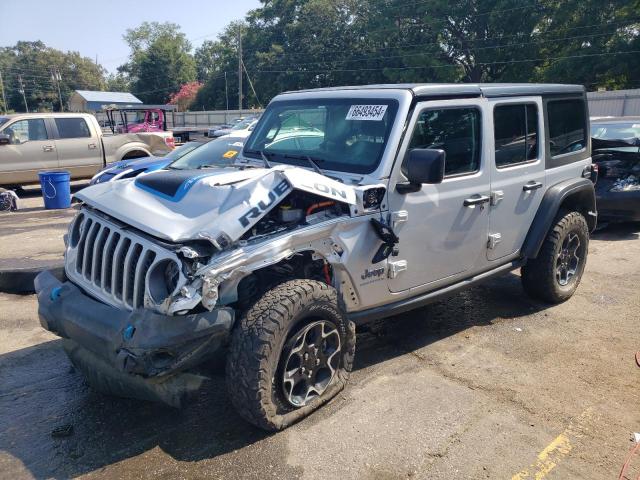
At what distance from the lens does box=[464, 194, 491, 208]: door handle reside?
409cm

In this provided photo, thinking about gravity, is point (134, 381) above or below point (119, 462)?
above

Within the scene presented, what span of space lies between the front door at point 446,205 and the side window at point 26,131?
11490 mm

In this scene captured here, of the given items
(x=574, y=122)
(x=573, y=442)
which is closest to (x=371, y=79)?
(x=574, y=122)

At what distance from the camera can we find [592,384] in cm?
383

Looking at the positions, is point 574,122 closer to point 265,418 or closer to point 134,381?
point 265,418

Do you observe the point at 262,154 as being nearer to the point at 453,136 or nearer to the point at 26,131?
the point at 453,136

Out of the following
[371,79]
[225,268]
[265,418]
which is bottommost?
[265,418]

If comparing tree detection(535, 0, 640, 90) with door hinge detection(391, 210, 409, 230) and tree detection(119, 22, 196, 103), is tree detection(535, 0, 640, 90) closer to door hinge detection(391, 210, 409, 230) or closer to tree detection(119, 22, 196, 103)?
door hinge detection(391, 210, 409, 230)

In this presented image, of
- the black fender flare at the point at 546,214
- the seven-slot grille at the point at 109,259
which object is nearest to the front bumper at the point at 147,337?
the seven-slot grille at the point at 109,259

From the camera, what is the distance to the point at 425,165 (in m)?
3.41

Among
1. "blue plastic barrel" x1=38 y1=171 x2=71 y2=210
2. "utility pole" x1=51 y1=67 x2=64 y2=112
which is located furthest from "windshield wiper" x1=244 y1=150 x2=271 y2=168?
"utility pole" x1=51 y1=67 x2=64 y2=112

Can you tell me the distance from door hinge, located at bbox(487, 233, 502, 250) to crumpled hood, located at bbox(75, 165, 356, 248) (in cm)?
160

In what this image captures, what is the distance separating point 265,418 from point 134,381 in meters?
0.77

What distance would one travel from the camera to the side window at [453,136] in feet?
12.6
